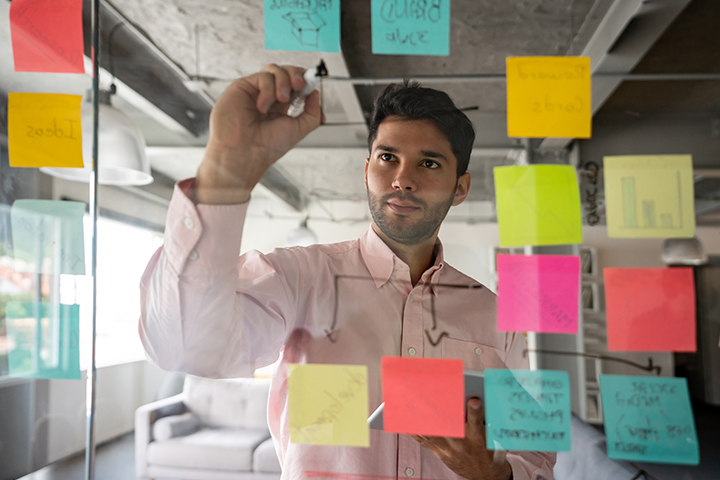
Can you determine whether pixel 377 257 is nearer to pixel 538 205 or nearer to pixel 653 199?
pixel 538 205

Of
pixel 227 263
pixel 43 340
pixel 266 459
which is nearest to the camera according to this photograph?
pixel 227 263

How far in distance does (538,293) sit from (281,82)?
572 millimetres

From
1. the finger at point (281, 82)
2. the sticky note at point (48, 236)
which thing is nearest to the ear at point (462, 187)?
the finger at point (281, 82)

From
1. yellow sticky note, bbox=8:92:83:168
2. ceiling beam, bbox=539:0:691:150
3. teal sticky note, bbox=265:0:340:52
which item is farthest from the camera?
yellow sticky note, bbox=8:92:83:168

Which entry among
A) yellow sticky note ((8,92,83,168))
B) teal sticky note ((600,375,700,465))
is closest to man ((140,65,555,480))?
teal sticky note ((600,375,700,465))

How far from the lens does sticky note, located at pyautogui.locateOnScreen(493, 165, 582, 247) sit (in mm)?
777

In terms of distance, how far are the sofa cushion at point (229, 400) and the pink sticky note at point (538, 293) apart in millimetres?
447

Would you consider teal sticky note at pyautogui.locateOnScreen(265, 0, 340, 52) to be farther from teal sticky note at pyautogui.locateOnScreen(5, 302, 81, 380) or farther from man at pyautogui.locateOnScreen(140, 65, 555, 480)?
teal sticky note at pyautogui.locateOnScreen(5, 302, 81, 380)

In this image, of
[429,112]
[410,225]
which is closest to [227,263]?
[410,225]

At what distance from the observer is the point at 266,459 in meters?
0.84

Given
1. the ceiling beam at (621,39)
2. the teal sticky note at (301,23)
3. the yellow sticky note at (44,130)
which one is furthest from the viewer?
the yellow sticky note at (44,130)

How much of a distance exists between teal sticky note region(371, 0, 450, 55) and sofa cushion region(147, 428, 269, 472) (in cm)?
76

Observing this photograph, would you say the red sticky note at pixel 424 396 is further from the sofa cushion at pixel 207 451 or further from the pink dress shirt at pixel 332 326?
the sofa cushion at pixel 207 451

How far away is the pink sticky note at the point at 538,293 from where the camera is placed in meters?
0.77
